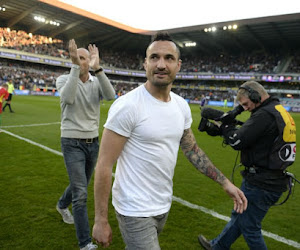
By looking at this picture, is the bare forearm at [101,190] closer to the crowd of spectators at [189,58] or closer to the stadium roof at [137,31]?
the stadium roof at [137,31]

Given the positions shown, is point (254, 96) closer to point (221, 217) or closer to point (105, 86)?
point (105, 86)

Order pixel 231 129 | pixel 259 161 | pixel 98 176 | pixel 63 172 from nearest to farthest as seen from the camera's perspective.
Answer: pixel 98 176 < pixel 259 161 < pixel 231 129 < pixel 63 172

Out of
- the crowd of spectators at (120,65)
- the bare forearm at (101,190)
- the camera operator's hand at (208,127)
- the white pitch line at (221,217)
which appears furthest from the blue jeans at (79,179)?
the crowd of spectators at (120,65)

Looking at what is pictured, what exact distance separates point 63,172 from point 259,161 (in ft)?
14.3

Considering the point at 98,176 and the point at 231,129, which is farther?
the point at 231,129

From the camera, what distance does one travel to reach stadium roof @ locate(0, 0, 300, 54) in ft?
125

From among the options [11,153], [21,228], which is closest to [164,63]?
[21,228]

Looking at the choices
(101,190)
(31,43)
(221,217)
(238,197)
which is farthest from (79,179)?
(31,43)

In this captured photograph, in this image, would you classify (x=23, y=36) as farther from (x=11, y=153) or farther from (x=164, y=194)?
(x=164, y=194)

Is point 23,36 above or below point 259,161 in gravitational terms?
above

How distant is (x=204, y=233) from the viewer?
3.49 meters

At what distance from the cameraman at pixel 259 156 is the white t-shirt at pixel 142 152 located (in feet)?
3.07

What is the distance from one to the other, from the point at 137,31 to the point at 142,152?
50790 mm

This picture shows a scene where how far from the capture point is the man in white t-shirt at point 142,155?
1.69 metres
